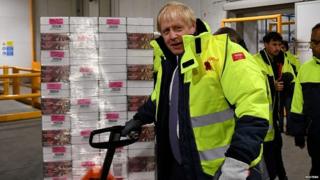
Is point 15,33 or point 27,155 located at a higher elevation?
point 15,33

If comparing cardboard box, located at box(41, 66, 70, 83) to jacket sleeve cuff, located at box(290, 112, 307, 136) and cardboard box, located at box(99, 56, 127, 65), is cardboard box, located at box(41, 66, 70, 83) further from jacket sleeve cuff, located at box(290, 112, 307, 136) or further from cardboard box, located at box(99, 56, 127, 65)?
jacket sleeve cuff, located at box(290, 112, 307, 136)

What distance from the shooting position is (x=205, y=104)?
1.84 meters

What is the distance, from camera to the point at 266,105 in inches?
66.5

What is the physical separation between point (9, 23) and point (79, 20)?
10.9 metres

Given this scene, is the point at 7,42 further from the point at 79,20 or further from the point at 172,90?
the point at 172,90

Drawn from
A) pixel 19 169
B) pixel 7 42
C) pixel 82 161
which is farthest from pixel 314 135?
pixel 7 42

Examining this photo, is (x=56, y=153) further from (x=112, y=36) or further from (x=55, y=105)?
(x=112, y=36)

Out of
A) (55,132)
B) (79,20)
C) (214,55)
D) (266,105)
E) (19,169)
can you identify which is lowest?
(19,169)

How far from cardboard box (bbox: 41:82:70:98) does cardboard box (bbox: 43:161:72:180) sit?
53cm

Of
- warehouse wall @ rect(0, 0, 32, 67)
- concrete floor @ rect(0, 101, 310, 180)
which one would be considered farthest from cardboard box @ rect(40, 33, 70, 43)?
warehouse wall @ rect(0, 0, 32, 67)

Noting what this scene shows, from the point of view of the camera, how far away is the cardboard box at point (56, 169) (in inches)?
126

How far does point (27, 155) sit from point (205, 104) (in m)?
4.37

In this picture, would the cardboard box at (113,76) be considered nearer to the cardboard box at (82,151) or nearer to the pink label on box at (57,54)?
the pink label on box at (57,54)

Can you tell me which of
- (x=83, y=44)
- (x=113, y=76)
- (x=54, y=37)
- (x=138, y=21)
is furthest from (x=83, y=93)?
(x=138, y=21)
